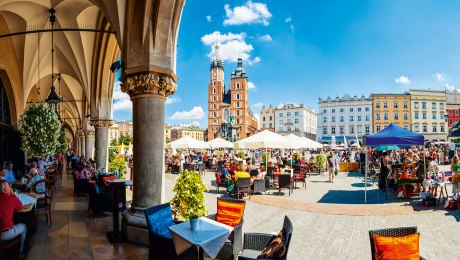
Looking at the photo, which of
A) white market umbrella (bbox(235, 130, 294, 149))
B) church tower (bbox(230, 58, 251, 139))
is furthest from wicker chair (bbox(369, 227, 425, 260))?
church tower (bbox(230, 58, 251, 139))

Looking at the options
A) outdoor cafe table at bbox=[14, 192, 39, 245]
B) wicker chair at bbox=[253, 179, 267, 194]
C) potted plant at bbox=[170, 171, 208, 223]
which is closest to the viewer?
outdoor cafe table at bbox=[14, 192, 39, 245]

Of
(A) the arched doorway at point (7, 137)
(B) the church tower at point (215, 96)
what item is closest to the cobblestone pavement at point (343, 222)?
(A) the arched doorway at point (7, 137)

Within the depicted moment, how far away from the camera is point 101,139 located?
11.7 metres

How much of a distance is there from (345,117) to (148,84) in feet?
235

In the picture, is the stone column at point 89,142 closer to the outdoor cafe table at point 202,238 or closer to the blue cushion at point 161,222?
the blue cushion at point 161,222

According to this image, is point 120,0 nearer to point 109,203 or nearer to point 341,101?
point 109,203

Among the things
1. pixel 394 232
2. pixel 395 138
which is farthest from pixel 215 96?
pixel 394 232

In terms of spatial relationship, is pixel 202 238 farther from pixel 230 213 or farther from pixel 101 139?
pixel 101 139

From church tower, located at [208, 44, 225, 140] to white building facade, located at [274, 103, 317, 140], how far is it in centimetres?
1857

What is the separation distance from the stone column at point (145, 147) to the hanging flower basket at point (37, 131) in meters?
9.17

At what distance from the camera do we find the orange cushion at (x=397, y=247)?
314cm

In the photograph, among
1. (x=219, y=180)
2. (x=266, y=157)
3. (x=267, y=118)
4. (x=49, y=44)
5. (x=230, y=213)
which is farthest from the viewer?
(x=267, y=118)

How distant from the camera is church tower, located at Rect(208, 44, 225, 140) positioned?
303 ft

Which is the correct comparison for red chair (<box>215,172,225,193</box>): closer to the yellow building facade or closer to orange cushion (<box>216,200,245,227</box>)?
orange cushion (<box>216,200,245,227</box>)
